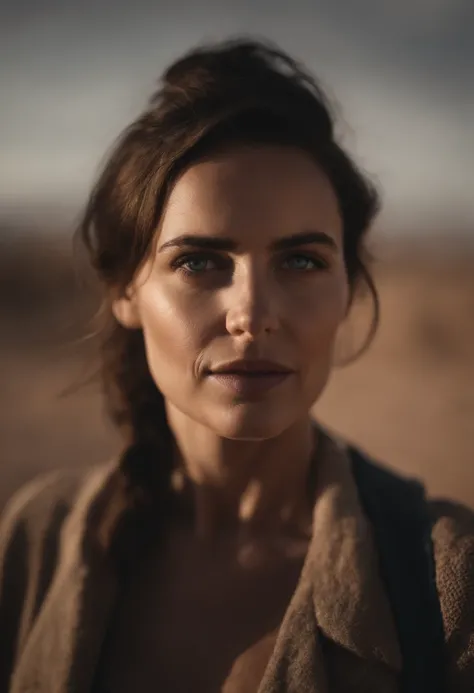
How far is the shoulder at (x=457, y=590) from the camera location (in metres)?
1.31

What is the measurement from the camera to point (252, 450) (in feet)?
5.72

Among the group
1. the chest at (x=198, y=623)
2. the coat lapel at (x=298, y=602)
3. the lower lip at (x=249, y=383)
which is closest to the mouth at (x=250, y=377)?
the lower lip at (x=249, y=383)

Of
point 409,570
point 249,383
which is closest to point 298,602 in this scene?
point 409,570

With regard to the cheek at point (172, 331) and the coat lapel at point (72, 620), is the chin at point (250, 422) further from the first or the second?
the coat lapel at point (72, 620)

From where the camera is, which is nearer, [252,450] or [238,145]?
[238,145]

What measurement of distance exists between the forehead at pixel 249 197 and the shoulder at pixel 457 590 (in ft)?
2.49

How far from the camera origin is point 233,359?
4.82 feet

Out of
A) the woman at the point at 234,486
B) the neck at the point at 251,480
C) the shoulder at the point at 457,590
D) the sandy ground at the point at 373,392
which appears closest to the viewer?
the shoulder at the point at 457,590

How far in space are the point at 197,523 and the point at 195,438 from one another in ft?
0.83

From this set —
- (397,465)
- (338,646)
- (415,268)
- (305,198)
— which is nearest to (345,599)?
(338,646)

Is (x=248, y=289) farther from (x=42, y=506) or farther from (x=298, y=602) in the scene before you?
(x=42, y=506)

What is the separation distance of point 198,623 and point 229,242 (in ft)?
3.14

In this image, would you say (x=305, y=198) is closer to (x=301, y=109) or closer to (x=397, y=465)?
(x=301, y=109)

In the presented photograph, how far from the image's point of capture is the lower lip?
4.84 ft
